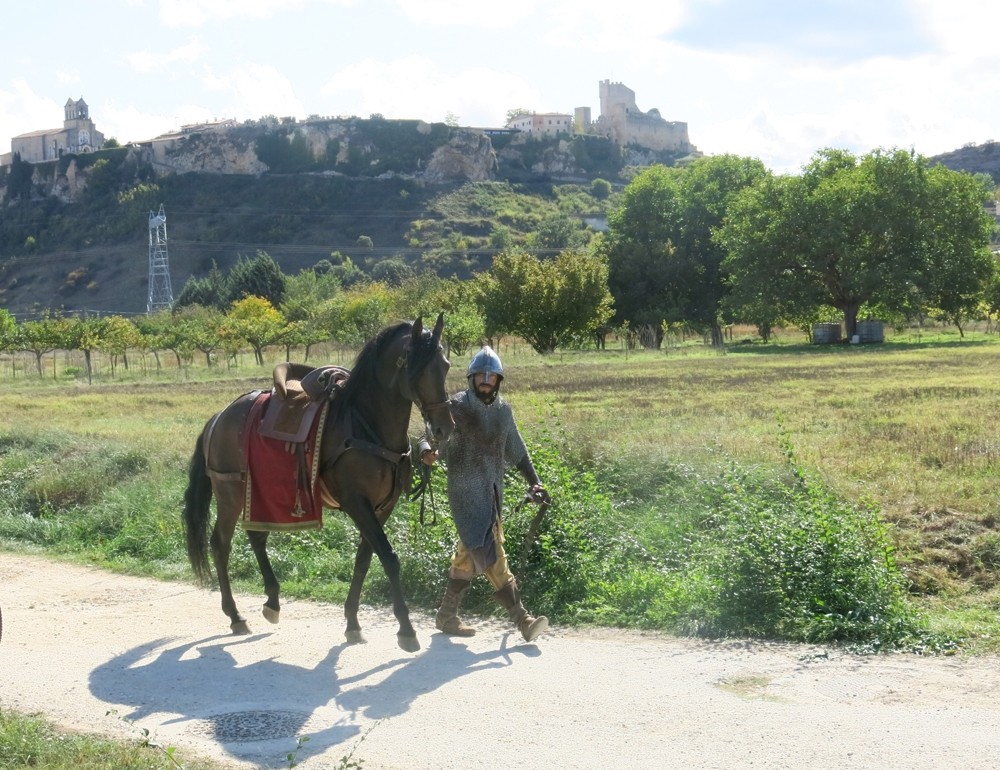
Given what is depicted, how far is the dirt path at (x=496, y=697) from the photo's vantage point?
5754mm

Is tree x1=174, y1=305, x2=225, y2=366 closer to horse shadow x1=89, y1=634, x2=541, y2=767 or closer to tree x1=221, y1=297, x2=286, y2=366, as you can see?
tree x1=221, y1=297, x2=286, y2=366

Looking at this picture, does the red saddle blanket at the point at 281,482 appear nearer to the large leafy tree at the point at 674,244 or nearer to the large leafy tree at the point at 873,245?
the large leafy tree at the point at 873,245

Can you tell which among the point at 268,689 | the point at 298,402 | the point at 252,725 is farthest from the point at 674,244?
the point at 252,725

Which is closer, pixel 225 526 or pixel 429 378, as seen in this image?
pixel 429 378

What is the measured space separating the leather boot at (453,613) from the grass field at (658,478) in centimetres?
93

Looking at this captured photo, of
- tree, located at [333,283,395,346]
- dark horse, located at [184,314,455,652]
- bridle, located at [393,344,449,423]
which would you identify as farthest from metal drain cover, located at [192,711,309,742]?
tree, located at [333,283,395,346]

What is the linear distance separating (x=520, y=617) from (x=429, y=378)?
181cm

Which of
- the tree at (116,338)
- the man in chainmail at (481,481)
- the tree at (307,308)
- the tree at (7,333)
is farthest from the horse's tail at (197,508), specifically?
the tree at (7,333)

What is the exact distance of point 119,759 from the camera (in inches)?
222

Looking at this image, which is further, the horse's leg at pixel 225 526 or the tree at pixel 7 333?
the tree at pixel 7 333

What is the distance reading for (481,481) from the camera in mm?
8227

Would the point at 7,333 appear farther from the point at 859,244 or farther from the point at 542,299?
the point at 859,244

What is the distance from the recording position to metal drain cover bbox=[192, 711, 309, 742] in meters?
6.25

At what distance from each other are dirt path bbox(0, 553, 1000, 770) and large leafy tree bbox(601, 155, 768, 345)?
6110 centimetres
